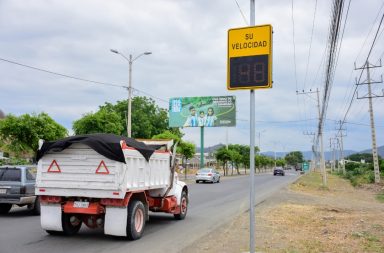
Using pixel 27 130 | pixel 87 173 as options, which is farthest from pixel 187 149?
pixel 87 173

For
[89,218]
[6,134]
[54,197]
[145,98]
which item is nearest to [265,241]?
[89,218]

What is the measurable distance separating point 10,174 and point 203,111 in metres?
40.7

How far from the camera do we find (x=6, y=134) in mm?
30531

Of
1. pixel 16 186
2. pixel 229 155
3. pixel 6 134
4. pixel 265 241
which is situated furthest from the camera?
pixel 229 155

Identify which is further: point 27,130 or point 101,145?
point 27,130

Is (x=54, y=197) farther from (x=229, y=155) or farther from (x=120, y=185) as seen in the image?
(x=229, y=155)

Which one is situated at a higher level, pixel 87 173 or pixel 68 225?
pixel 87 173

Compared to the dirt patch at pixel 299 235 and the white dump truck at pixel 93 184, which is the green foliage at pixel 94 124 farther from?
the white dump truck at pixel 93 184

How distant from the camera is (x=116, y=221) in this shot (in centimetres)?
1036

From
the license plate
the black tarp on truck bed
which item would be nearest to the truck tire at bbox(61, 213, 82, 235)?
the license plate

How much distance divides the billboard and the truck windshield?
1558 inches

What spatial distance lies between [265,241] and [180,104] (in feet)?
149

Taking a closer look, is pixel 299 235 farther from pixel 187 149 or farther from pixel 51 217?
pixel 187 149

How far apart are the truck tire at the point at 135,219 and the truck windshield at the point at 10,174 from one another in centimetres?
536
